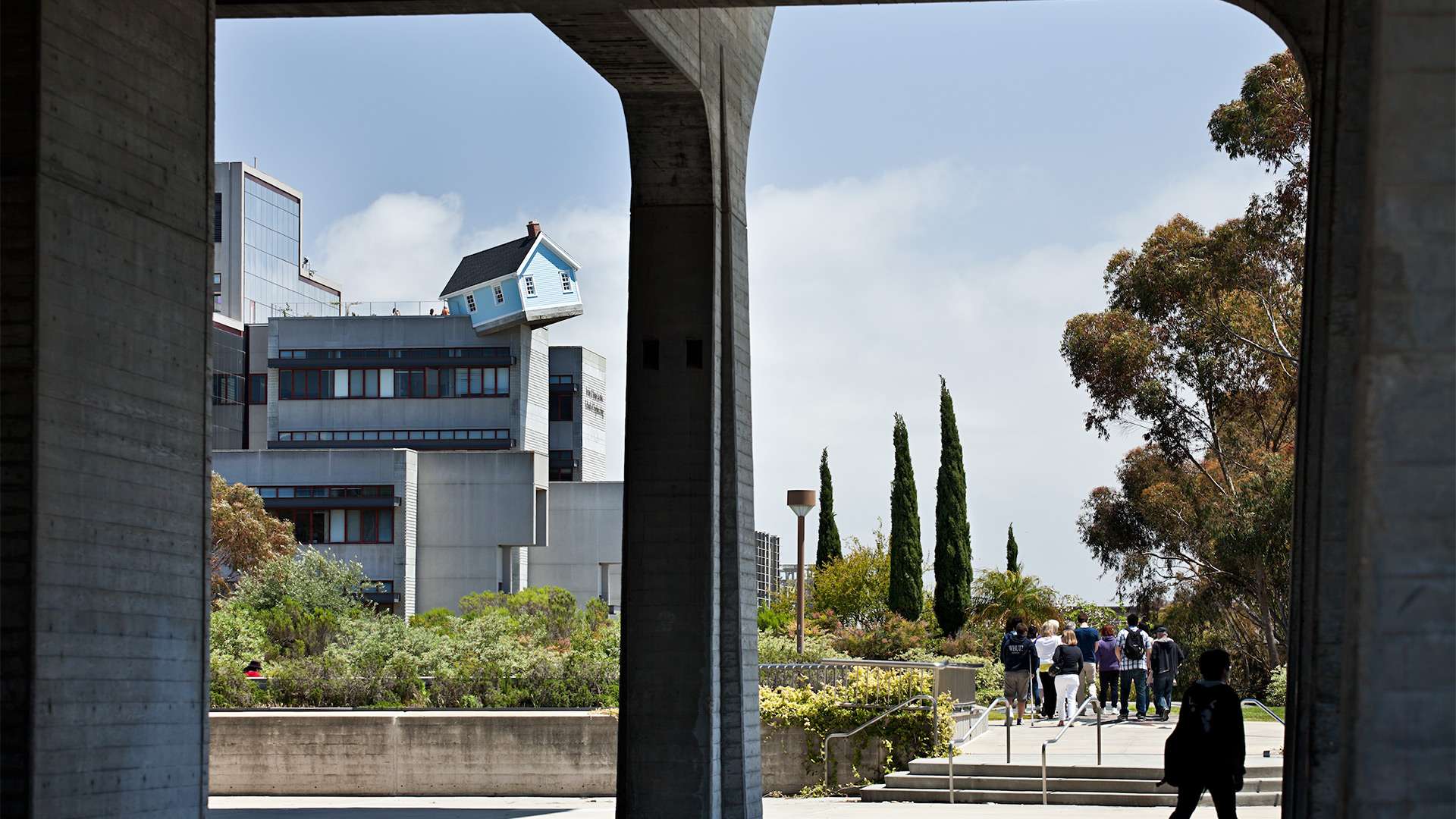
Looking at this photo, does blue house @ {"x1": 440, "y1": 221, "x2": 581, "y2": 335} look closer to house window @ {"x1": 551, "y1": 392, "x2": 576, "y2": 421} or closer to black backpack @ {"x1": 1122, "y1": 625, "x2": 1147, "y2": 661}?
house window @ {"x1": 551, "y1": 392, "x2": 576, "y2": 421}

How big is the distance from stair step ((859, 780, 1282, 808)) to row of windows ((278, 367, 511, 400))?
48009 millimetres

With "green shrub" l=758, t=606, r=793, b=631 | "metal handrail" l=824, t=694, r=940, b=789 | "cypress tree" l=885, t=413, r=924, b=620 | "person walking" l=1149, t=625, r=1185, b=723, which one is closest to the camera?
"metal handrail" l=824, t=694, r=940, b=789

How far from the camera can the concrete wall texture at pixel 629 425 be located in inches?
306

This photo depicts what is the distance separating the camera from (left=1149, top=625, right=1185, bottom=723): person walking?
82.5 ft

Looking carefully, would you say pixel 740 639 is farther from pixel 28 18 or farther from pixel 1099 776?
pixel 28 18

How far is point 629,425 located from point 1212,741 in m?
7.67

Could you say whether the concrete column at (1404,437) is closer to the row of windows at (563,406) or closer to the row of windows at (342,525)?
the row of windows at (342,525)

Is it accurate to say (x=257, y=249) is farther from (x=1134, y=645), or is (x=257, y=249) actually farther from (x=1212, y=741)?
(x=1212, y=741)

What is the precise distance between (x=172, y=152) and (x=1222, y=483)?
102ft

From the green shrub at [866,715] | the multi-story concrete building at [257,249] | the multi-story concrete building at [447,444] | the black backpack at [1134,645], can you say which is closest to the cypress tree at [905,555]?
the multi-story concrete building at [447,444]

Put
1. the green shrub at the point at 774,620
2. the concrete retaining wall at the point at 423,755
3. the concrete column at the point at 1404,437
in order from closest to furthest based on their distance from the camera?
1. the concrete column at the point at 1404,437
2. the concrete retaining wall at the point at 423,755
3. the green shrub at the point at 774,620

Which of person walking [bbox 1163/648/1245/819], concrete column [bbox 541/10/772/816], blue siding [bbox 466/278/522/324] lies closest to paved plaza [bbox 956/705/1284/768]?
concrete column [bbox 541/10/772/816]

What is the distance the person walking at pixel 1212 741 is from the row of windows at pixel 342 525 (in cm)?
5298

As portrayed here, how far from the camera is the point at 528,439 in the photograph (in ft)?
226
